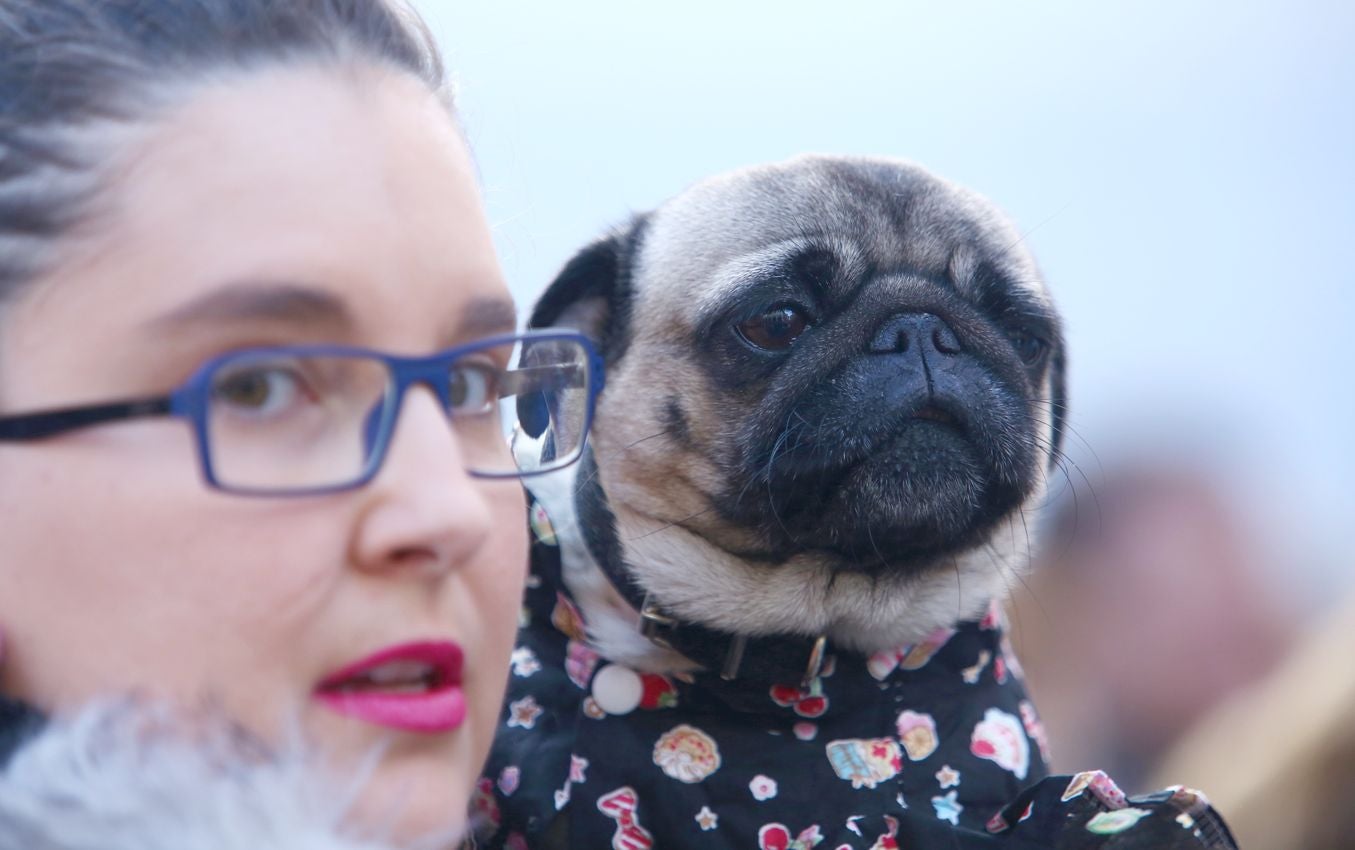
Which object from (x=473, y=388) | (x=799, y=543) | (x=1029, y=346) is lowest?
(x=799, y=543)

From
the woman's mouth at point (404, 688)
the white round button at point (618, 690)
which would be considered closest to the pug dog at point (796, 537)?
the white round button at point (618, 690)

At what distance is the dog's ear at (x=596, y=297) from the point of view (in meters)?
1.88

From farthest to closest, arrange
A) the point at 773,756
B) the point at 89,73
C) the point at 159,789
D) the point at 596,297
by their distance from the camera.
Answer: the point at 596,297 < the point at 773,756 < the point at 89,73 < the point at 159,789

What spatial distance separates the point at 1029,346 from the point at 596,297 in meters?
0.67

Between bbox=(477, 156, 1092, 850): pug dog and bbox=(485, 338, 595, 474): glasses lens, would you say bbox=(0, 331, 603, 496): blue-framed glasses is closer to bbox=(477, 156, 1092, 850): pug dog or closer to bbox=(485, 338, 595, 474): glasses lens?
bbox=(485, 338, 595, 474): glasses lens

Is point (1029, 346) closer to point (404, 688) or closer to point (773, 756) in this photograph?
point (773, 756)

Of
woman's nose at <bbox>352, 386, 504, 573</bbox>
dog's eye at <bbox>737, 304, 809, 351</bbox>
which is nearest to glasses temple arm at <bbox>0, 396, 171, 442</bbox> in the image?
woman's nose at <bbox>352, 386, 504, 573</bbox>

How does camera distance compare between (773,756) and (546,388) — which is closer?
(546,388)

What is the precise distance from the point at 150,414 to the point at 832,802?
0.87 m

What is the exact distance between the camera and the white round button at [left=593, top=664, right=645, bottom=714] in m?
1.44

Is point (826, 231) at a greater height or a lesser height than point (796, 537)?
greater

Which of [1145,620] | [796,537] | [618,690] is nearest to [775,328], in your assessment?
[796,537]

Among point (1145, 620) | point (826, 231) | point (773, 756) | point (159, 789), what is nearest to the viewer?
point (159, 789)

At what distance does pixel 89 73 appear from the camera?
30.9 inches
